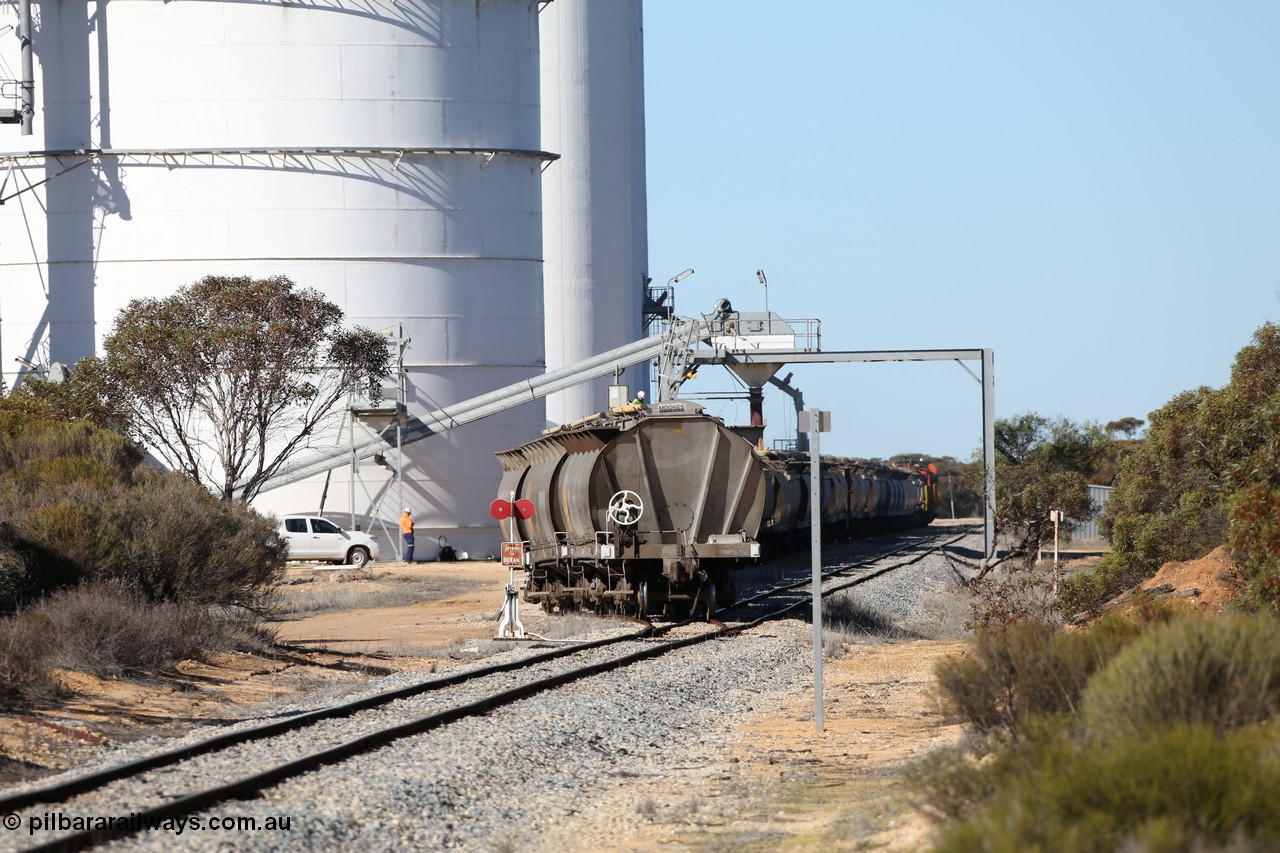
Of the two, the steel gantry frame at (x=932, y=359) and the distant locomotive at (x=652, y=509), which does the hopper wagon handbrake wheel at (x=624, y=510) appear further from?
the steel gantry frame at (x=932, y=359)

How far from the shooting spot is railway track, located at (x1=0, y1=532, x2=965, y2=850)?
910 cm

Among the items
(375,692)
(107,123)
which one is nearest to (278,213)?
(107,123)

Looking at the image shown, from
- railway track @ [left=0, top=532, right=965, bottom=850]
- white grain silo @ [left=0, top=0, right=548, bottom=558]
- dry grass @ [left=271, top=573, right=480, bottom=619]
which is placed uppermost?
white grain silo @ [left=0, top=0, right=548, bottom=558]

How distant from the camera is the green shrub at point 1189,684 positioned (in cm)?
815

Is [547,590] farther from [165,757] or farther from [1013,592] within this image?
[165,757]

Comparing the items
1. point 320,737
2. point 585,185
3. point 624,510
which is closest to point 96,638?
point 320,737

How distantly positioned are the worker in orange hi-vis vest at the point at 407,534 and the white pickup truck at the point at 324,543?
186cm

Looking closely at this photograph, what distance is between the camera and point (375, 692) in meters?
15.2

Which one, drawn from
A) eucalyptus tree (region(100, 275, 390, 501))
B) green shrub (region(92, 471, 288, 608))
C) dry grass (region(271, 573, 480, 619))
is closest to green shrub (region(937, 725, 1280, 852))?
green shrub (region(92, 471, 288, 608))

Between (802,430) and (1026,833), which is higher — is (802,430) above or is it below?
above

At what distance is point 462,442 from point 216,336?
10959 millimetres

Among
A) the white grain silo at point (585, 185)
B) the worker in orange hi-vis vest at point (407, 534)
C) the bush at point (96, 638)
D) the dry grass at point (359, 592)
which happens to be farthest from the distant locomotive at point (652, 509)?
the white grain silo at point (585, 185)

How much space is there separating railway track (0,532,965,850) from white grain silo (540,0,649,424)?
4534cm

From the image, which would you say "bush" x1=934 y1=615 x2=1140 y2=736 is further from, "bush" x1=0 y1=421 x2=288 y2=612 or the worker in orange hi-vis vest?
the worker in orange hi-vis vest
